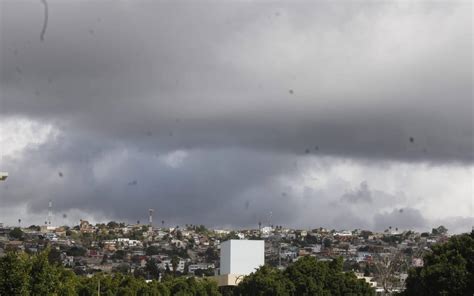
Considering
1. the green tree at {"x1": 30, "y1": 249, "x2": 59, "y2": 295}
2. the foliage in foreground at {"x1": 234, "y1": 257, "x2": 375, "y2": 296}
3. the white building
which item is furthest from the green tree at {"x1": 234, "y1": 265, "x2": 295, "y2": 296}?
the green tree at {"x1": 30, "y1": 249, "x2": 59, "y2": 295}

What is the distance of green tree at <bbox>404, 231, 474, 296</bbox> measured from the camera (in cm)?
7375

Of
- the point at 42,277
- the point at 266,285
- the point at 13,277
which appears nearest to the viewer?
the point at 13,277

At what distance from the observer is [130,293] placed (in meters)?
95.1

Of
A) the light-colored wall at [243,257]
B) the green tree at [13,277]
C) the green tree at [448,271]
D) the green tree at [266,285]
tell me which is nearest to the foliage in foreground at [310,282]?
the green tree at [266,285]

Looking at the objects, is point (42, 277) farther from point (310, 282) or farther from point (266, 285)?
point (310, 282)

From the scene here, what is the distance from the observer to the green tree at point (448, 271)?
73750 millimetres

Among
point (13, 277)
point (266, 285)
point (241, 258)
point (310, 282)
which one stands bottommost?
point (13, 277)

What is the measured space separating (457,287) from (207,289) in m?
39.2

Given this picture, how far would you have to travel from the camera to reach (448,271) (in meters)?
74.4

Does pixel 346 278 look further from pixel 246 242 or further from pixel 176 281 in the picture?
pixel 246 242

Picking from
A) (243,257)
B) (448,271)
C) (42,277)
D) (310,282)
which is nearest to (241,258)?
(243,257)

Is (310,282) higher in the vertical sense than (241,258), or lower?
lower

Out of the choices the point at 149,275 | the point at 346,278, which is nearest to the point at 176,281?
the point at 346,278

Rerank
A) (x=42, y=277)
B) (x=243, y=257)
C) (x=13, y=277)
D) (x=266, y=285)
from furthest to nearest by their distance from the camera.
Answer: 1. (x=243, y=257)
2. (x=266, y=285)
3. (x=42, y=277)
4. (x=13, y=277)
